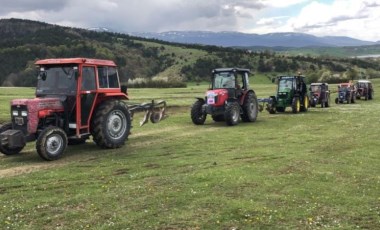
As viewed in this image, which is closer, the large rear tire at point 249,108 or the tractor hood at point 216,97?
the tractor hood at point 216,97

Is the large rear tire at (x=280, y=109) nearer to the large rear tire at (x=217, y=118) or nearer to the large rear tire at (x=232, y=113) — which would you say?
the large rear tire at (x=217, y=118)

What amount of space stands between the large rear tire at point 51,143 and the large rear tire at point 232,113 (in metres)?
9.60

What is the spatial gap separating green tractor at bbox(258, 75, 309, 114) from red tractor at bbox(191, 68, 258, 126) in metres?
5.01

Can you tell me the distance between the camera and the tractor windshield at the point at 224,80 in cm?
2185

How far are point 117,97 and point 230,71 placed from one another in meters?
8.51

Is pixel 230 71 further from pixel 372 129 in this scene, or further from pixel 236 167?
pixel 236 167

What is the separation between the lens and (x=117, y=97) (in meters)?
14.7

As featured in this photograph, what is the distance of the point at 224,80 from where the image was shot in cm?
2197

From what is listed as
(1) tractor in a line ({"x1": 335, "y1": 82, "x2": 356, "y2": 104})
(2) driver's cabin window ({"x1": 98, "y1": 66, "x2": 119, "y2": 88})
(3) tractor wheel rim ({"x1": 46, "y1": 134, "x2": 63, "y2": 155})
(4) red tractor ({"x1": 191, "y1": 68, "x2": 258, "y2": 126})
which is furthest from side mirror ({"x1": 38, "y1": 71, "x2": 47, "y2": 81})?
(1) tractor in a line ({"x1": 335, "y1": 82, "x2": 356, "y2": 104})

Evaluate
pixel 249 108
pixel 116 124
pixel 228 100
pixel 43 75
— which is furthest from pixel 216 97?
pixel 43 75

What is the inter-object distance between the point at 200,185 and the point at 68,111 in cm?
550

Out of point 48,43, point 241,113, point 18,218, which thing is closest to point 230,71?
point 241,113

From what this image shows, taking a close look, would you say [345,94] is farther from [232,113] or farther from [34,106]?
[34,106]

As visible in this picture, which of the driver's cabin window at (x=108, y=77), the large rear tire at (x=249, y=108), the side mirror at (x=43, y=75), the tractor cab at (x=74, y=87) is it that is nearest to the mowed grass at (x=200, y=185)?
the tractor cab at (x=74, y=87)
